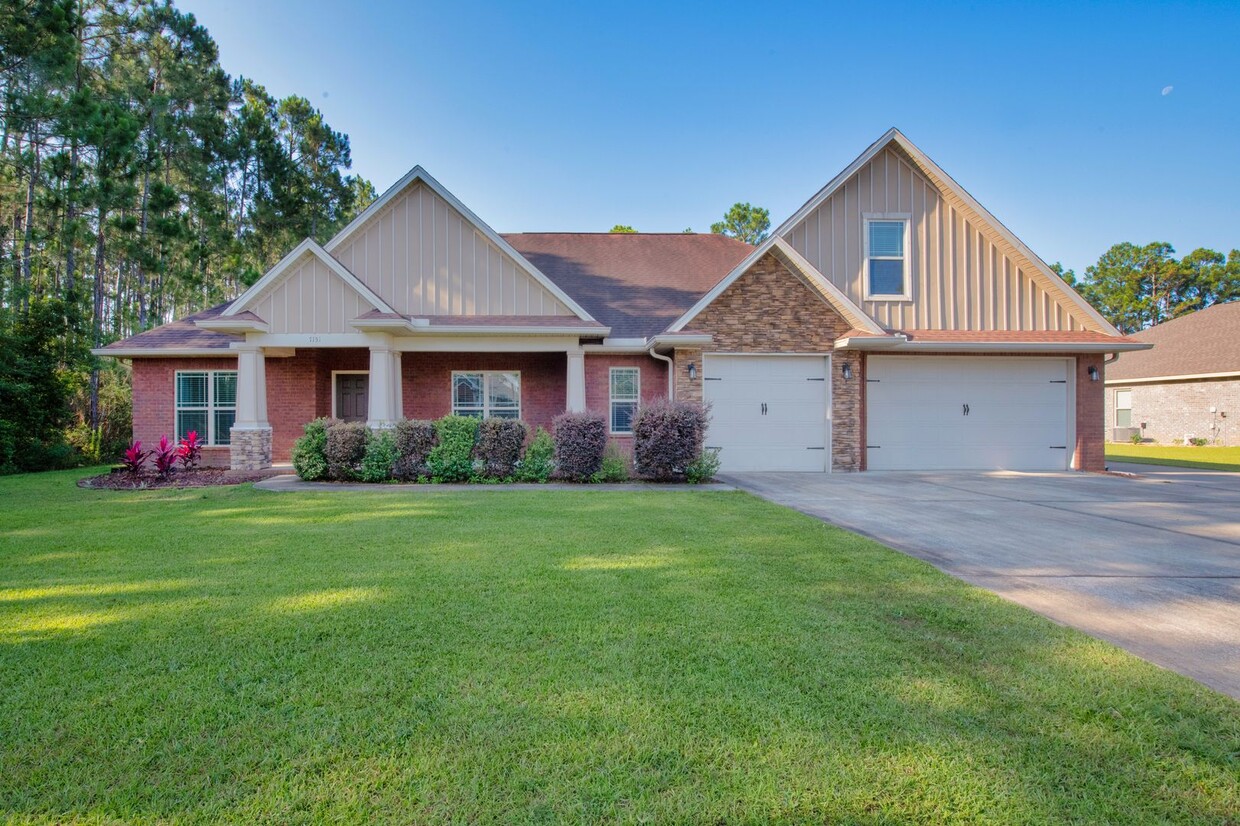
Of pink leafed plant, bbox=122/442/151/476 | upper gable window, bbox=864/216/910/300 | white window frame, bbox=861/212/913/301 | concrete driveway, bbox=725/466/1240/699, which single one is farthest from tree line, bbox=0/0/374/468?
upper gable window, bbox=864/216/910/300

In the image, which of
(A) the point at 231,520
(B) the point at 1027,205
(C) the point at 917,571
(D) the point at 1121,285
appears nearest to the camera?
(C) the point at 917,571

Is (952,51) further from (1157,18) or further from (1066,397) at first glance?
(1066,397)

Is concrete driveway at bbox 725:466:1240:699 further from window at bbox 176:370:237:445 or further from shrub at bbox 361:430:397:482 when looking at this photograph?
window at bbox 176:370:237:445

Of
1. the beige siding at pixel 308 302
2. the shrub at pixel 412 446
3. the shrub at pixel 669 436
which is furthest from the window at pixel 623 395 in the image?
the beige siding at pixel 308 302

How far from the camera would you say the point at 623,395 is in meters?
13.6

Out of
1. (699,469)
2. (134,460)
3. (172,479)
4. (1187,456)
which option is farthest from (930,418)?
(134,460)

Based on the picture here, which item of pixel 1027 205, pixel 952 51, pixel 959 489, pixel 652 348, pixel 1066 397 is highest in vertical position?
pixel 952 51

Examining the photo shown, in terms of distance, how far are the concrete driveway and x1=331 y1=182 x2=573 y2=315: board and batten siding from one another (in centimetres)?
634

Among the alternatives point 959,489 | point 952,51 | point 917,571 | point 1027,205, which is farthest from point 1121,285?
point 917,571

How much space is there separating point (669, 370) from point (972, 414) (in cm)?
692

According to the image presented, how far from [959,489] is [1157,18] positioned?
1514 cm

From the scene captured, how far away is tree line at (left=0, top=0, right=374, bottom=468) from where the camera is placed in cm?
1417

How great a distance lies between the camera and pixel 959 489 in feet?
32.6

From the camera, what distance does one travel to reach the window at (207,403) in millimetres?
13695
